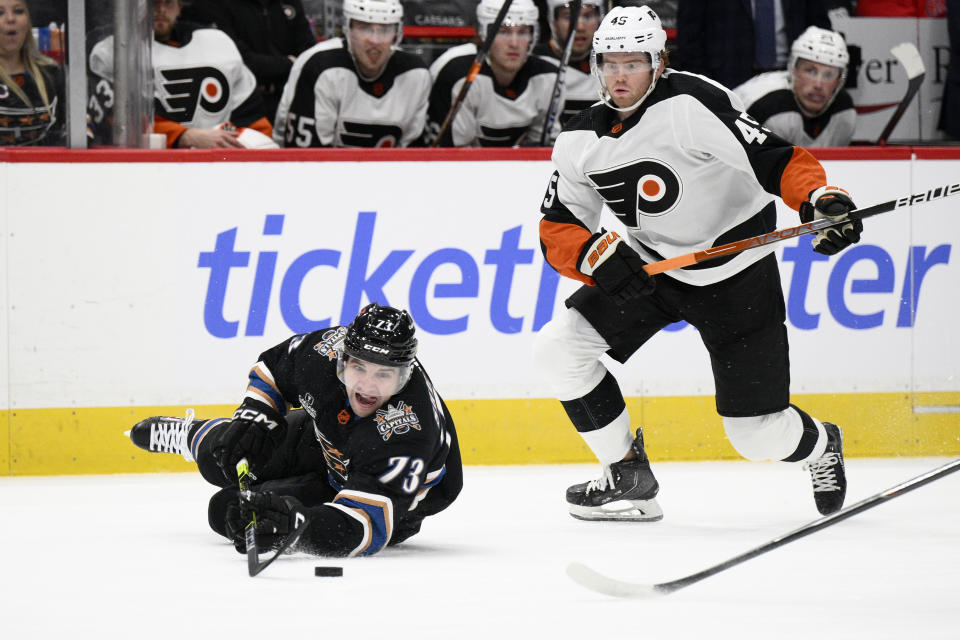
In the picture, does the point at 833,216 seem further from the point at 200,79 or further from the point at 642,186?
the point at 200,79

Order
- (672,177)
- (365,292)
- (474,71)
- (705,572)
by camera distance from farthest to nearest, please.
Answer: (474,71)
(365,292)
(672,177)
(705,572)

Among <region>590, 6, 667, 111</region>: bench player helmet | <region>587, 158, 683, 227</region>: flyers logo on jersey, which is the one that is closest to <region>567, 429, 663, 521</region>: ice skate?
<region>587, 158, 683, 227</region>: flyers logo on jersey

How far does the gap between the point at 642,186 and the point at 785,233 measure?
1.36ft

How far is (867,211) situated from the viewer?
296 centimetres

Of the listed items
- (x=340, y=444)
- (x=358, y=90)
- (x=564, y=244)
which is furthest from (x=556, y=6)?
(x=340, y=444)

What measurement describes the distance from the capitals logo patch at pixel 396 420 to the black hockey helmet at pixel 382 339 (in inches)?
4.4

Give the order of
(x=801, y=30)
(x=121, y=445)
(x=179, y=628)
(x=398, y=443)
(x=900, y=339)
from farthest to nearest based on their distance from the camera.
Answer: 1. (x=801, y=30)
2. (x=900, y=339)
3. (x=121, y=445)
4. (x=398, y=443)
5. (x=179, y=628)

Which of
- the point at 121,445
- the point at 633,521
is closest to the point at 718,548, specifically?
the point at 633,521

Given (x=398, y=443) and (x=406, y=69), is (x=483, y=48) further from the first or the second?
(x=398, y=443)

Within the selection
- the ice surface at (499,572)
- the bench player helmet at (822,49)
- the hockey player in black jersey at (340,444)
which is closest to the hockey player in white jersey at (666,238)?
the ice surface at (499,572)

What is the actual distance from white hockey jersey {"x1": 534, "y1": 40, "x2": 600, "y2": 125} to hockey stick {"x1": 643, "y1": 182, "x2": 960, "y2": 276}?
1991mm

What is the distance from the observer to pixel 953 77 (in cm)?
530

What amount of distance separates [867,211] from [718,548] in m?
0.83

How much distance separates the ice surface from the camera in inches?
92.6
